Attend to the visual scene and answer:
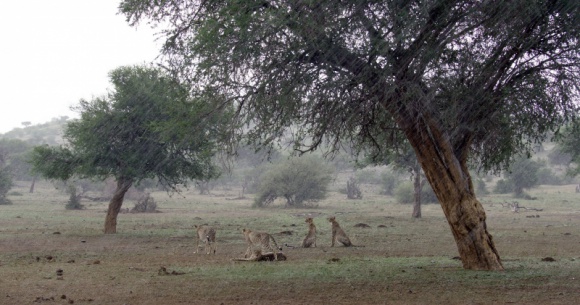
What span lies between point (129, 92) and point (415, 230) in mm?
13271

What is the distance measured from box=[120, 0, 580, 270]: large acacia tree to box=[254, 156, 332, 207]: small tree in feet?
136

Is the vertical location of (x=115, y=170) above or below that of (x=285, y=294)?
above

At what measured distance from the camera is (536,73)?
508 inches

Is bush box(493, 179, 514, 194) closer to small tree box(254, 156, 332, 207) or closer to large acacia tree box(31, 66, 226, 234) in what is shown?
small tree box(254, 156, 332, 207)

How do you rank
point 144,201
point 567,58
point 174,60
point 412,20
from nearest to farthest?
point 412,20 → point 567,58 → point 174,60 → point 144,201

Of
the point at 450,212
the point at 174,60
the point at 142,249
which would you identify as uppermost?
the point at 174,60

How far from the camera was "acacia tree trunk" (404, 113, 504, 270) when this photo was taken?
12982 mm

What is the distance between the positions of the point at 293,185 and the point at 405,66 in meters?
44.5

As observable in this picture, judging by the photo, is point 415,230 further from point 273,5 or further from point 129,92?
point 273,5

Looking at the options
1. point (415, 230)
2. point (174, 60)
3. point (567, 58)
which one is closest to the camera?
point (567, 58)

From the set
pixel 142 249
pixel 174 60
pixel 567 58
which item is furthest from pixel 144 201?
pixel 567 58

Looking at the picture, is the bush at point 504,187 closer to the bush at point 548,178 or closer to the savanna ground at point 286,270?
the bush at point 548,178

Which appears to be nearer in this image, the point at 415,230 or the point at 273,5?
the point at 273,5

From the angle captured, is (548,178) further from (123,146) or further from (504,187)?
(123,146)
